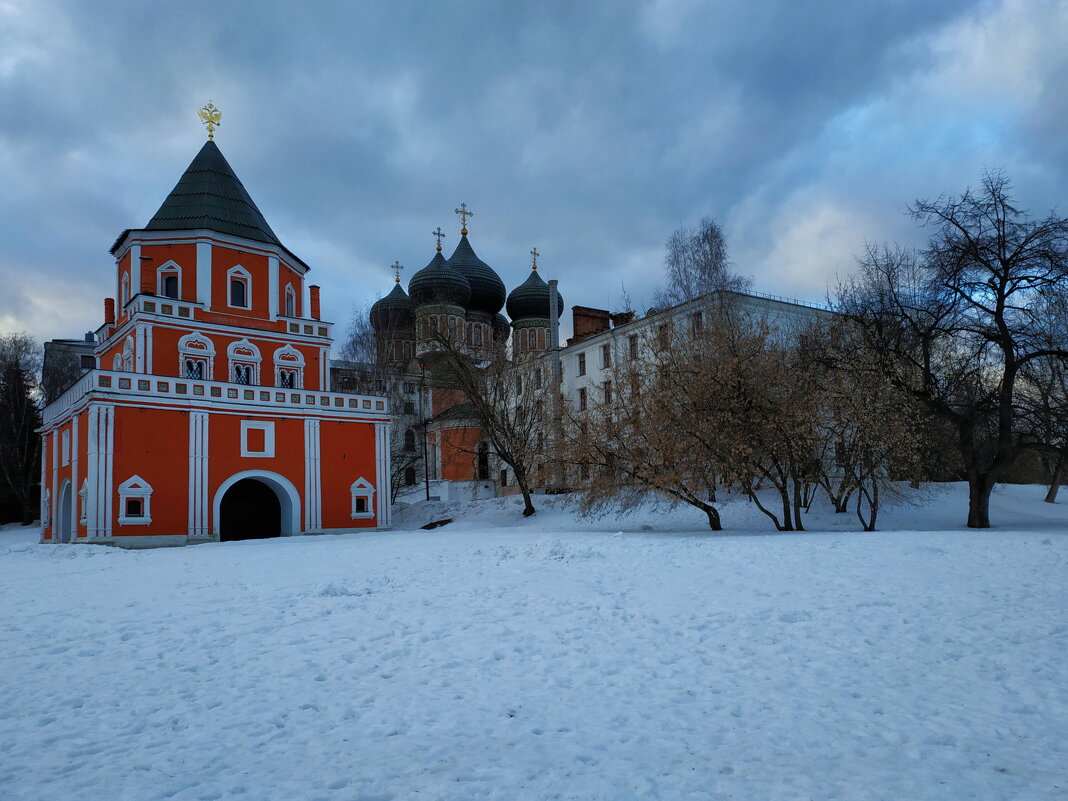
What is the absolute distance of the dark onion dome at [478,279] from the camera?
5125cm

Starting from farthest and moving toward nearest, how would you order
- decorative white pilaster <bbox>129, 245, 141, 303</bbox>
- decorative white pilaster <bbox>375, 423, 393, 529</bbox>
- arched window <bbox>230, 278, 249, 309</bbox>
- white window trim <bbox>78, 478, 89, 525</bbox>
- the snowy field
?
decorative white pilaster <bbox>375, 423, 393, 529</bbox> → arched window <bbox>230, 278, 249, 309</bbox> → decorative white pilaster <bbox>129, 245, 141, 303</bbox> → white window trim <bbox>78, 478, 89, 525</bbox> → the snowy field

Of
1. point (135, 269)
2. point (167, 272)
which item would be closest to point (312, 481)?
point (167, 272)

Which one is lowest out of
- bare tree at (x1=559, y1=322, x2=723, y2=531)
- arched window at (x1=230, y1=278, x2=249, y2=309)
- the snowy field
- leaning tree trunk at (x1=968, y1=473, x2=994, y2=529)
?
the snowy field

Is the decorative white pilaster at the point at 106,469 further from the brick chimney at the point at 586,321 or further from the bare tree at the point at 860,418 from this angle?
the brick chimney at the point at 586,321

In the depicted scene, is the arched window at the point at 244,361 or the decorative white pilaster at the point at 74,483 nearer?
the decorative white pilaster at the point at 74,483

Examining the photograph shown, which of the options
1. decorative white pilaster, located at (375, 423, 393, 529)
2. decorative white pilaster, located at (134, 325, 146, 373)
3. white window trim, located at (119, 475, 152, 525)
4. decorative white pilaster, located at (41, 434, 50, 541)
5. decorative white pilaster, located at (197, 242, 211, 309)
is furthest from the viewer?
decorative white pilaster, located at (375, 423, 393, 529)

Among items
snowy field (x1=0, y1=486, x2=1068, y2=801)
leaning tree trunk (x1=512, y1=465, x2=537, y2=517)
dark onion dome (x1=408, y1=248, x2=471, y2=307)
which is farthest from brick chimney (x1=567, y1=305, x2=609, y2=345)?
snowy field (x1=0, y1=486, x2=1068, y2=801)

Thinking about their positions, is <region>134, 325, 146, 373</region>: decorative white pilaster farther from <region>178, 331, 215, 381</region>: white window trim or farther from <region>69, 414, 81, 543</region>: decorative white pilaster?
<region>69, 414, 81, 543</region>: decorative white pilaster

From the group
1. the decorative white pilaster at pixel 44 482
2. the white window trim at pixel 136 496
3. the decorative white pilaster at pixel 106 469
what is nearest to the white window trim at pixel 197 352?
the decorative white pilaster at pixel 106 469

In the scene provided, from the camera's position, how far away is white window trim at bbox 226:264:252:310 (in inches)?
1113

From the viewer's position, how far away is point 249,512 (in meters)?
28.2

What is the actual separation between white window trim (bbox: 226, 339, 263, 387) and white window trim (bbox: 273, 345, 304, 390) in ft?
2.10

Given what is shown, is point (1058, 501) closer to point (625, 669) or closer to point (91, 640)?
point (625, 669)

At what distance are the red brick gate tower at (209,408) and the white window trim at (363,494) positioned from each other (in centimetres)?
4
